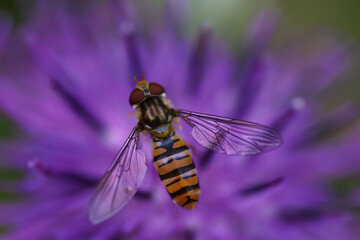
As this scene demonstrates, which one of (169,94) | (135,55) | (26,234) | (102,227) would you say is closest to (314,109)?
(169,94)

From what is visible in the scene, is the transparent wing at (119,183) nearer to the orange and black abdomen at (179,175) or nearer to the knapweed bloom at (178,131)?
the orange and black abdomen at (179,175)

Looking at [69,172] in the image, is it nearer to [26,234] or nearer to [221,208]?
[26,234]

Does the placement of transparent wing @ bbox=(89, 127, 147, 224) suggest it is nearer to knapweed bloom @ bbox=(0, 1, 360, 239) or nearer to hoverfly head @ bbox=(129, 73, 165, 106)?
hoverfly head @ bbox=(129, 73, 165, 106)

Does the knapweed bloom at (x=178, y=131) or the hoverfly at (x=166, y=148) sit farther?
the knapweed bloom at (x=178, y=131)

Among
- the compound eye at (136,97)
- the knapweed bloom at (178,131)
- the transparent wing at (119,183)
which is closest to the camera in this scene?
the transparent wing at (119,183)

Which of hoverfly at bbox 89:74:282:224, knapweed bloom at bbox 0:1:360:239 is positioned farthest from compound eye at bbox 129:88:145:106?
knapweed bloom at bbox 0:1:360:239

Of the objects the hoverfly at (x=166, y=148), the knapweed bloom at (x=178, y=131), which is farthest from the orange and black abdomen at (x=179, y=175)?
the knapweed bloom at (x=178, y=131)
